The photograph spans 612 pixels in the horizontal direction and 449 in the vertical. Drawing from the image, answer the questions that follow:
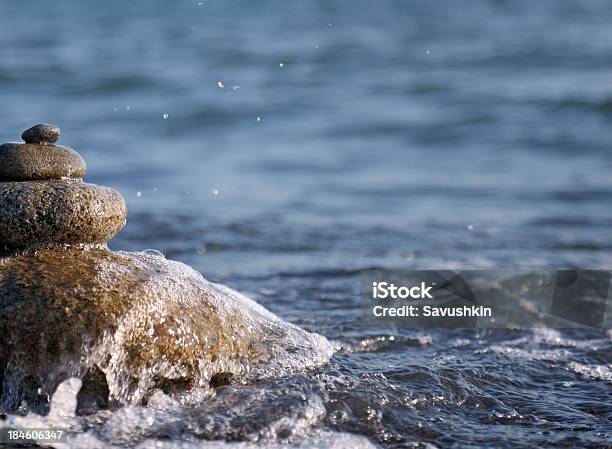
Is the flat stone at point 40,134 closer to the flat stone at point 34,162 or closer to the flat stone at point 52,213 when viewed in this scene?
the flat stone at point 34,162

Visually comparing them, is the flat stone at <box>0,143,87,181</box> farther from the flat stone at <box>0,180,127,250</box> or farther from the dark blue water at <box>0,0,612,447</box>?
the dark blue water at <box>0,0,612,447</box>

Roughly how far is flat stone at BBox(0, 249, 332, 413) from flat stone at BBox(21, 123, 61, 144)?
0.57 metres

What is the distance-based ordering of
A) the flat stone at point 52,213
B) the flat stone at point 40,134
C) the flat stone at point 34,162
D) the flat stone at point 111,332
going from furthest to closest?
the flat stone at point 40,134
the flat stone at point 34,162
the flat stone at point 52,213
the flat stone at point 111,332

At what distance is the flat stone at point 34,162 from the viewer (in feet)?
12.8

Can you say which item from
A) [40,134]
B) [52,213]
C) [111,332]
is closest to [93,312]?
[111,332]

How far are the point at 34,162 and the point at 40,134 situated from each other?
0.17 meters

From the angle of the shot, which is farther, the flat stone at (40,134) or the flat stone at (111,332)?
the flat stone at (40,134)

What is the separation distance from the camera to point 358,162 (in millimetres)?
12016

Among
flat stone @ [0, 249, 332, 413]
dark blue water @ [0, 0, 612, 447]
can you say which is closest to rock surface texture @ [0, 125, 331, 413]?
flat stone @ [0, 249, 332, 413]

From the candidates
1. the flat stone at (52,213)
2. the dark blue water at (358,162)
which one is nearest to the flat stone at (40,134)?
the flat stone at (52,213)

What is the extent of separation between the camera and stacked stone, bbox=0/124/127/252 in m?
3.73

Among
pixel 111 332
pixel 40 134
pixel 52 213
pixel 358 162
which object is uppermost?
pixel 40 134

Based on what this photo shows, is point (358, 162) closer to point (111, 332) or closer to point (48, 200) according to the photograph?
point (48, 200)

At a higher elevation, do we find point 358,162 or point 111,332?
point 358,162
